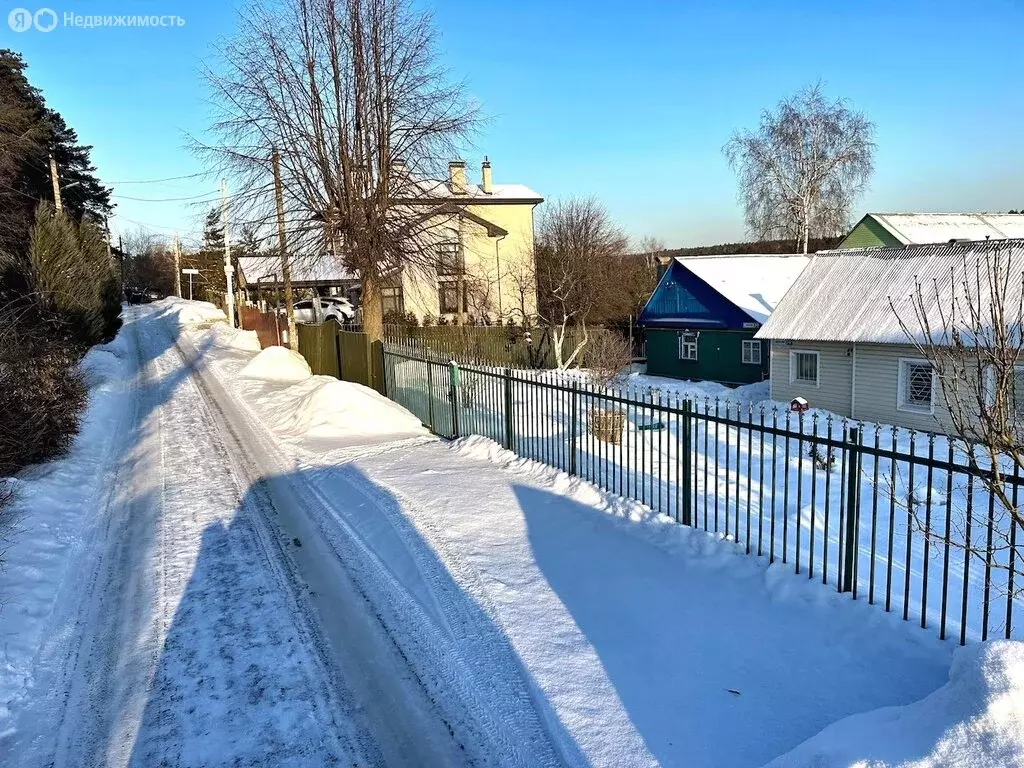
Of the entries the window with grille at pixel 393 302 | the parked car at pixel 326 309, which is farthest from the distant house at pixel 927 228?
the parked car at pixel 326 309

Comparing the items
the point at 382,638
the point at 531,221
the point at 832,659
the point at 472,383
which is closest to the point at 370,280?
the point at 472,383

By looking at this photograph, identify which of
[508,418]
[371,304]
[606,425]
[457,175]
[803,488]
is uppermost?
[457,175]

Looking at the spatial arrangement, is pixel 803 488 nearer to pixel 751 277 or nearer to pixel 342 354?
pixel 342 354

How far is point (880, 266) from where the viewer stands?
20000 millimetres

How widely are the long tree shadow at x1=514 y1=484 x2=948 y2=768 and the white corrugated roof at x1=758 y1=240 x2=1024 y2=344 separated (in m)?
13.9

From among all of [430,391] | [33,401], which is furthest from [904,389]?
[33,401]

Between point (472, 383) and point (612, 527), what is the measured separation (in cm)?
508

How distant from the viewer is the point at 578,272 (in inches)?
1398

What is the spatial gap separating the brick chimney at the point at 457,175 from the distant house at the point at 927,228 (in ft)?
59.8

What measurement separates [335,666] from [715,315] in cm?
2501

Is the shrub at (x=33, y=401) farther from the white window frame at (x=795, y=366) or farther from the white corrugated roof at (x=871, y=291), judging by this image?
the white window frame at (x=795, y=366)

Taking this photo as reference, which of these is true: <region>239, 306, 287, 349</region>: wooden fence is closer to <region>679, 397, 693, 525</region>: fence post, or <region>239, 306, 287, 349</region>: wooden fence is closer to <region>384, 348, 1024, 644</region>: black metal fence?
<region>384, 348, 1024, 644</region>: black metal fence

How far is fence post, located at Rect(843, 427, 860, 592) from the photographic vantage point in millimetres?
4789

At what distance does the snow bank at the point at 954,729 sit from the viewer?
270 centimetres
